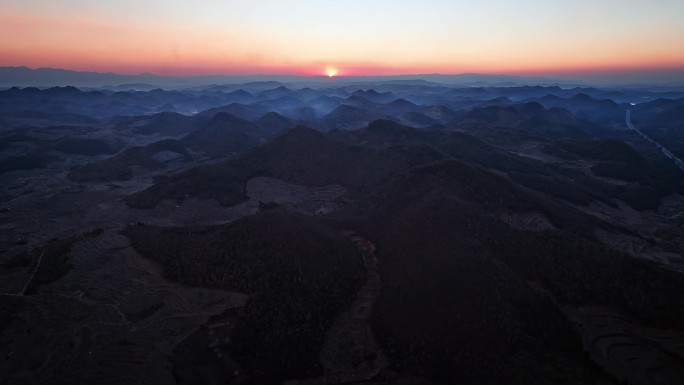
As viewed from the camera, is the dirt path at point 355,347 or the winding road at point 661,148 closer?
the dirt path at point 355,347

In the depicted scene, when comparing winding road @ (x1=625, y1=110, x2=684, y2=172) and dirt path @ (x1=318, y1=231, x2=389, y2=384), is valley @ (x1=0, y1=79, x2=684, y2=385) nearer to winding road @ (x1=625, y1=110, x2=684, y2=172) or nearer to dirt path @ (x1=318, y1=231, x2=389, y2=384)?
dirt path @ (x1=318, y1=231, x2=389, y2=384)

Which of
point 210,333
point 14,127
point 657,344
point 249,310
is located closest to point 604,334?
point 657,344

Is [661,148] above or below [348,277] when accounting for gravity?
above

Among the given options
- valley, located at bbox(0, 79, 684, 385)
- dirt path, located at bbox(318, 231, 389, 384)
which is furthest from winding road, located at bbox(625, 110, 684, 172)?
dirt path, located at bbox(318, 231, 389, 384)

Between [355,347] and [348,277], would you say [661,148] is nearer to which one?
[348,277]

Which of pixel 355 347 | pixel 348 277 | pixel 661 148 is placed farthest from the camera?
pixel 661 148

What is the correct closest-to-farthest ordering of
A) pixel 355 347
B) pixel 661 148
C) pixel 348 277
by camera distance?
pixel 355 347 → pixel 348 277 → pixel 661 148

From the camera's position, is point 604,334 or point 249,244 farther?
point 249,244

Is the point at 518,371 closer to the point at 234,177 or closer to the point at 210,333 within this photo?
the point at 210,333

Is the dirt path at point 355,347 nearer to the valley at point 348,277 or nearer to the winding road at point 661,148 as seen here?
the valley at point 348,277

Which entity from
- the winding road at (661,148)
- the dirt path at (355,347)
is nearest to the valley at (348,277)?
the dirt path at (355,347)

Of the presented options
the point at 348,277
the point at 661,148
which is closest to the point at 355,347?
Result: the point at 348,277
